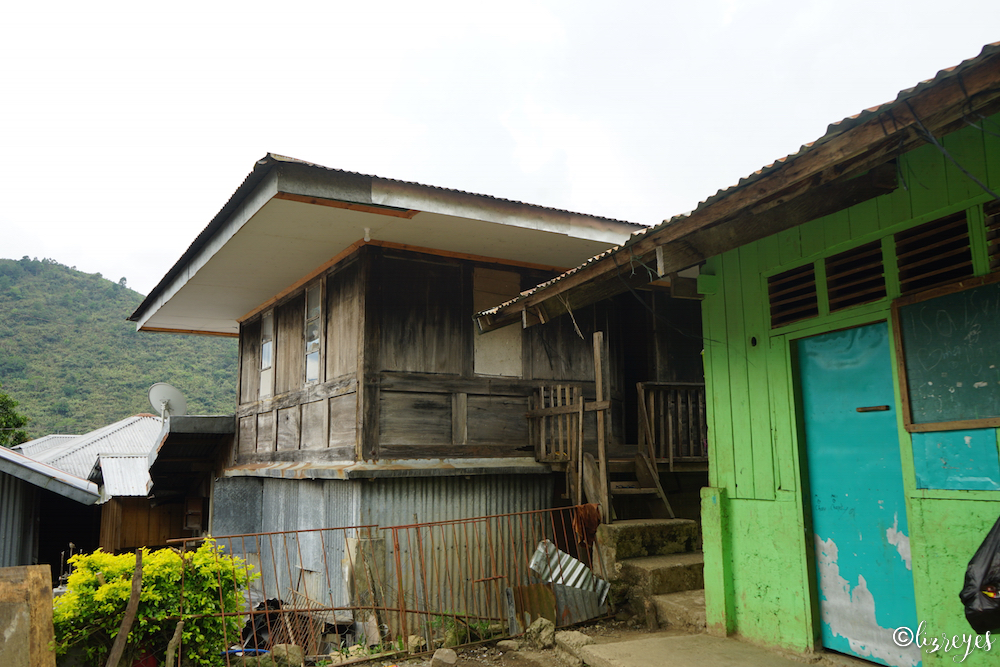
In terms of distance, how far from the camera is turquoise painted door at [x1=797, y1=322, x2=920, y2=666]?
4.58m

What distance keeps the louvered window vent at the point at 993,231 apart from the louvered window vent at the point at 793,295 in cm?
132

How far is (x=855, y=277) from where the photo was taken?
4.90m

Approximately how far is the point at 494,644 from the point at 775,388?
3.72 metres

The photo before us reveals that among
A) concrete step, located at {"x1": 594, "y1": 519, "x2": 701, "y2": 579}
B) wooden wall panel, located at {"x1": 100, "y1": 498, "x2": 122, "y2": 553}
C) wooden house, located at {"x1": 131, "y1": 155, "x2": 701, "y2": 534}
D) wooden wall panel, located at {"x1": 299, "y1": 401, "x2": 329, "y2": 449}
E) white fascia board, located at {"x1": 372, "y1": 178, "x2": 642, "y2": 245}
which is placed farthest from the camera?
wooden wall panel, located at {"x1": 100, "y1": 498, "x2": 122, "y2": 553}

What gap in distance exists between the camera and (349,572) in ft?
27.4

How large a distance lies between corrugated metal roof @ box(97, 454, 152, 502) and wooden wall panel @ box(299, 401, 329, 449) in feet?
21.5

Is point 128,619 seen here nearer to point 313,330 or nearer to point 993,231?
point 313,330

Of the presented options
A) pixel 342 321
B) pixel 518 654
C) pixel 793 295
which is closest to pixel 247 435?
pixel 342 321

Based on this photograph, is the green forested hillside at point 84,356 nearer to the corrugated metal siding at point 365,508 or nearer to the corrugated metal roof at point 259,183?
the corrugated metal siding at point 365,508

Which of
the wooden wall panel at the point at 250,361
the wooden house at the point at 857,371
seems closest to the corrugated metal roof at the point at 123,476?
the wooden wall panel at the point at 250,361

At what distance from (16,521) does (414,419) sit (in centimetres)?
1077

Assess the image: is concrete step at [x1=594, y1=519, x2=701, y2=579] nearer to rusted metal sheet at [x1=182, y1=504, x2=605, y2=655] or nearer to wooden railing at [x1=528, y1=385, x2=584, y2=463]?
rusted metal sheet at [x1=182, y1=504, x2=605, y2=655]

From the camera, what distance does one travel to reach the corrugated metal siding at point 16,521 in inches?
557

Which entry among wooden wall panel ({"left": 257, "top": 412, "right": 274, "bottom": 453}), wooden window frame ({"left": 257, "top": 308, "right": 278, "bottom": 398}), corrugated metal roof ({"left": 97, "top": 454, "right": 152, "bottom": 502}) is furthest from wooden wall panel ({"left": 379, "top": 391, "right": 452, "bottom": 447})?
corrugated metal roof ({"left": 97, "top": 454, "right": 152, "bottom": 502})
